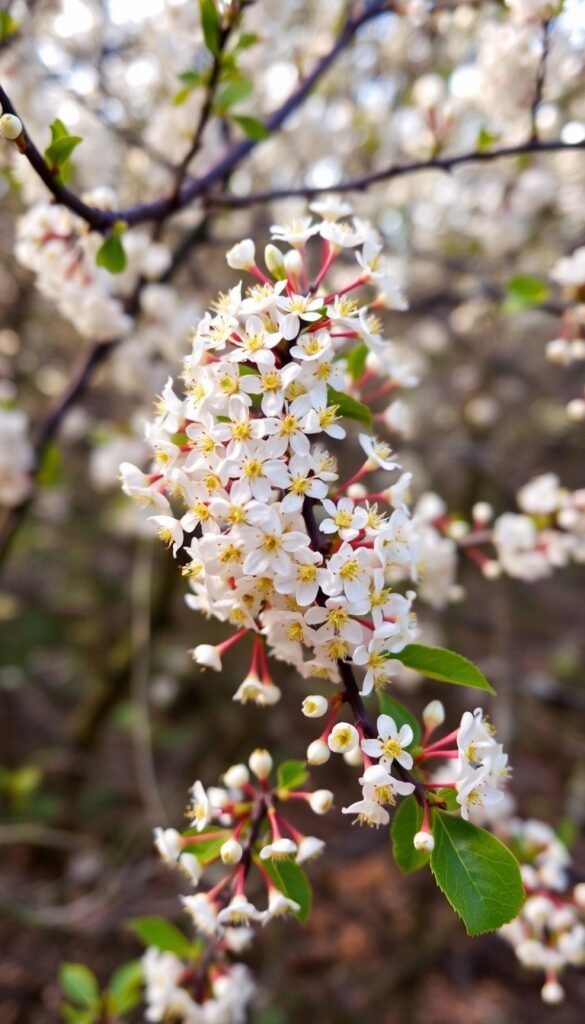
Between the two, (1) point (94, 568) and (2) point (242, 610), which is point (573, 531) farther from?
(1) point (94, 568)

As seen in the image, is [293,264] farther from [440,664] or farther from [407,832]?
[407,832]

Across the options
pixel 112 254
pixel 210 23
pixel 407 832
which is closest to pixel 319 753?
pixel 407 832

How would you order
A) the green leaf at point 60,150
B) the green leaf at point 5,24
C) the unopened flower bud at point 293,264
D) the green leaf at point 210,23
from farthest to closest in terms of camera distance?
the green leaf at point 5,24
the green leaf at point 210,23
the green leaf at point 60,150
the unopened flower bud at point 293,264

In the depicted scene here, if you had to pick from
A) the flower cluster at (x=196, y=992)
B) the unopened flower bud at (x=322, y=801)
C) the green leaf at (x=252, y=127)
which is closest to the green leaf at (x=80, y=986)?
the flower cluster at (x=196, y=992)

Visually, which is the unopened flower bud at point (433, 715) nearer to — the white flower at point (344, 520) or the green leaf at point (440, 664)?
the green leaf at point (440, 664)

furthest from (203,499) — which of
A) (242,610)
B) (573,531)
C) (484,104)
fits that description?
(484,104)

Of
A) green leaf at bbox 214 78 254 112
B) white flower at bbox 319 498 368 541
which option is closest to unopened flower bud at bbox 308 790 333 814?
white flower at bbox 319 498 368 541
